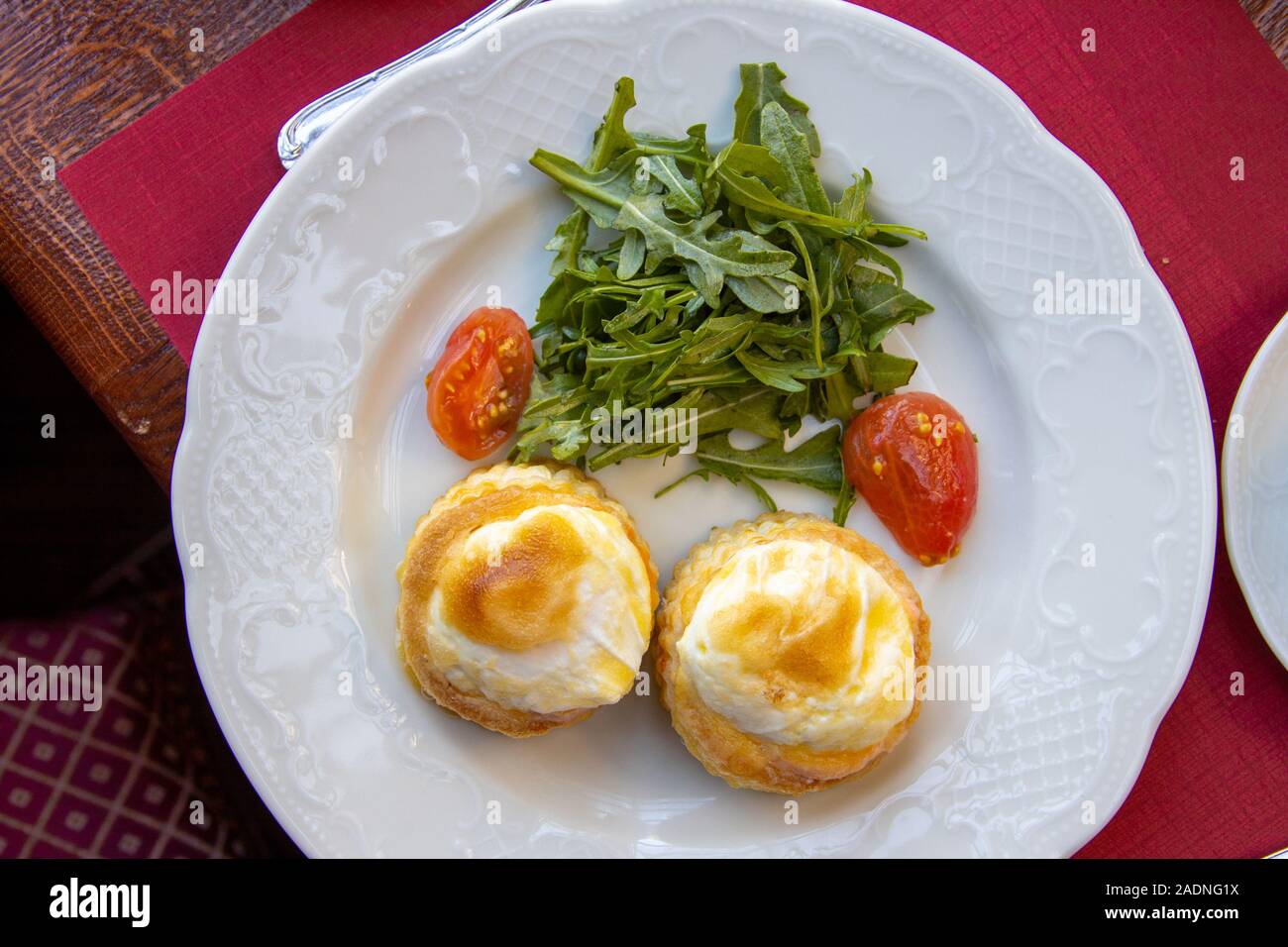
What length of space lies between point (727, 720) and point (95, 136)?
9.76ft

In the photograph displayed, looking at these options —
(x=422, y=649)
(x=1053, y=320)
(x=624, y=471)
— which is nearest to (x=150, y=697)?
(x=422, y=649)

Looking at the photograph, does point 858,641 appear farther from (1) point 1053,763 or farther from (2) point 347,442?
(2) point 347,442

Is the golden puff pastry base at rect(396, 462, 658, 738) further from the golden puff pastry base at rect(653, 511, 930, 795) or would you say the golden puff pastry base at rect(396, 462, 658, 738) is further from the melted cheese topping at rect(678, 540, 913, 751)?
the melted cheese topping at rect(678, 540, 913, 751)

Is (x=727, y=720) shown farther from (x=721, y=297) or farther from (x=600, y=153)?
(x=600, y=153)

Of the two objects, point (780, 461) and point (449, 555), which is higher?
point (780, 461)

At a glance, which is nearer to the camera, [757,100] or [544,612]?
[544,612]

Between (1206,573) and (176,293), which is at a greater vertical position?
(176,293)

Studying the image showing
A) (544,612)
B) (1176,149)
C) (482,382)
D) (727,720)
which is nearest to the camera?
(544,612)

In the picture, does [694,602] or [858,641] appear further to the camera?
[694,602]

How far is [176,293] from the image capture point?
3.55 metres

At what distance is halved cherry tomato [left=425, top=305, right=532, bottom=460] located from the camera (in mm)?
3365

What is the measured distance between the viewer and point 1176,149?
3.66 metres

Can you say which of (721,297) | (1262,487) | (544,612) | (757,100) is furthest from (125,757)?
(1262,487)

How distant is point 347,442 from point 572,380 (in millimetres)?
815
